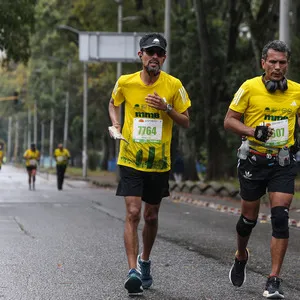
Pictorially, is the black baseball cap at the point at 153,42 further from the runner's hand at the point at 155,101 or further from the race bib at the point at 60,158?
the race bib at the point at 60,158

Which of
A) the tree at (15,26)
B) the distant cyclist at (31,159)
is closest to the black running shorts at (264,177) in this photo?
the tree at (15,26)

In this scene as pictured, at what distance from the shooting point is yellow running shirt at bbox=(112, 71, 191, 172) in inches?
285

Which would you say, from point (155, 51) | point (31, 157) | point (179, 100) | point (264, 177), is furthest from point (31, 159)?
point (264, 177)

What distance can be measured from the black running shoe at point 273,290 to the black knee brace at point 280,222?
359 millimetres

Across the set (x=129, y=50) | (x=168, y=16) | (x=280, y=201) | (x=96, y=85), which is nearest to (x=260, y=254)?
(x=280, y=201)

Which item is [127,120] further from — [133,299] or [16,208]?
[16,208]

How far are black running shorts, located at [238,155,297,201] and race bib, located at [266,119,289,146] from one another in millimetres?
135

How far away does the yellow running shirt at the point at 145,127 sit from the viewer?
7.23 m

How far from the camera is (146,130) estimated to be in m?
7.21

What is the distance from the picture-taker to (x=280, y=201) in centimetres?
701

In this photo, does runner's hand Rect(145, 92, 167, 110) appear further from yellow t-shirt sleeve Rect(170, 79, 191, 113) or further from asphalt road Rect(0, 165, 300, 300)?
asphalt road Rect(0, 165, 300, 300)

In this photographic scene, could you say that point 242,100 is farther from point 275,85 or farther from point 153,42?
point 153,42

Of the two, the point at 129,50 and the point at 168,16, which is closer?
the point at 168,16

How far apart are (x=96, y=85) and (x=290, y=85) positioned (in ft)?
151
